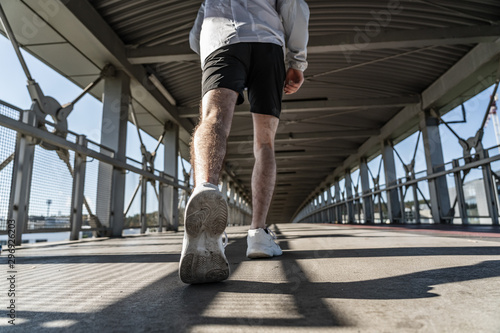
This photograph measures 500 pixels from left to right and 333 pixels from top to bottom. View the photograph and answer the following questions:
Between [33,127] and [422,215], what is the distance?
10.2m

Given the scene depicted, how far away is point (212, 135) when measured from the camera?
1.14 meters

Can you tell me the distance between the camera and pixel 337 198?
2014 centimetres

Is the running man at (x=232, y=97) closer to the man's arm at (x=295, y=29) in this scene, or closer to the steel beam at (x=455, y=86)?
the man's arm at (x=295, y=29)

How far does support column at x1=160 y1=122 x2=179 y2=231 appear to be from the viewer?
374 inches

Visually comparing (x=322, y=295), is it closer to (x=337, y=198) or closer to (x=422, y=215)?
(x=422, y=215)

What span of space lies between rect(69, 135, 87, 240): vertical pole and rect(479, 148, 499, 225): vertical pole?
7905 mm

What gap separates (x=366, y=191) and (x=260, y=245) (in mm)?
13936

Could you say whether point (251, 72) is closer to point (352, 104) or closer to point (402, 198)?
point (352, 104)

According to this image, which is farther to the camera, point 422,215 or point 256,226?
point 422,215

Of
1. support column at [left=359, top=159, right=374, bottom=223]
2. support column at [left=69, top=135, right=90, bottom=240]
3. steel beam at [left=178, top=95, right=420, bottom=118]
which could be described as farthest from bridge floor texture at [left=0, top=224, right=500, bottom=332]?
support column at [left=359, top=159, right=374, bottom=223]

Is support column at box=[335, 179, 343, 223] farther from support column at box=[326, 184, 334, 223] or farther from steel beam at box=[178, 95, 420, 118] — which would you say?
steel beam at box=[178, 95, 420, 118]

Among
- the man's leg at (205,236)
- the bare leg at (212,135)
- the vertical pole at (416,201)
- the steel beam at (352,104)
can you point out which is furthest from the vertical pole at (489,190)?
the man's leg at (205,236)

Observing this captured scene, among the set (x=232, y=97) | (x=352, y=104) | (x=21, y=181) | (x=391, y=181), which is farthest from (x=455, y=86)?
(x=21, y=181)

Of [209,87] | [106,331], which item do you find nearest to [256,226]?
[209,87]
